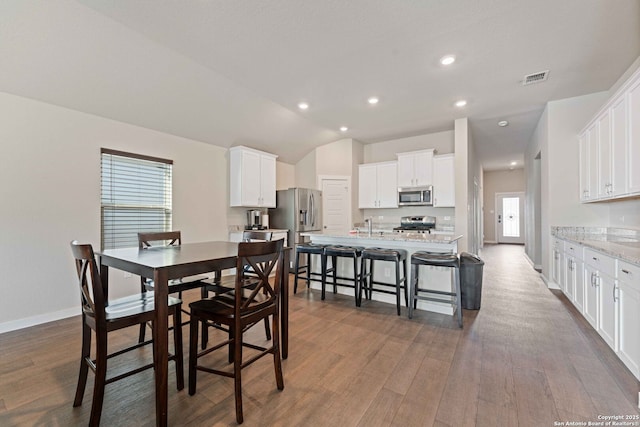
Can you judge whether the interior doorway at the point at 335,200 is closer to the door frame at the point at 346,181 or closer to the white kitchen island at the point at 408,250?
the door frame at the point at 346,181

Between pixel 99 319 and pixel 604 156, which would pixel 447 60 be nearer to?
pixel 604 156

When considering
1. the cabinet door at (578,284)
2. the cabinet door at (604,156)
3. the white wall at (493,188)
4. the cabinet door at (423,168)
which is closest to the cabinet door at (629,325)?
the cabinet door at (578,284)

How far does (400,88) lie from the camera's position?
12.3 feet

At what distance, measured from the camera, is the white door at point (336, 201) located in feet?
20.5

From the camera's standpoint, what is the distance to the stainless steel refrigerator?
556 cm

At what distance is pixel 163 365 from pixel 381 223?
216 inches

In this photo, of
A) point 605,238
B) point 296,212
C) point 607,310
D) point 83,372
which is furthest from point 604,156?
point 83,372

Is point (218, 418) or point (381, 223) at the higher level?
point (381, 223)

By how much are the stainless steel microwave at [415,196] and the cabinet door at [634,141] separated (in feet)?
9.87

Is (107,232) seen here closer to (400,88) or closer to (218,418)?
(218,418)

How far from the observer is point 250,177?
517 centimetres

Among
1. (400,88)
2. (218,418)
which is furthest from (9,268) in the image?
(400,88)

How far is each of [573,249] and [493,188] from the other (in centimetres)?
916

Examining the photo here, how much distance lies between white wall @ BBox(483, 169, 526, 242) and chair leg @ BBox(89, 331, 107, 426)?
1279 centimetres
